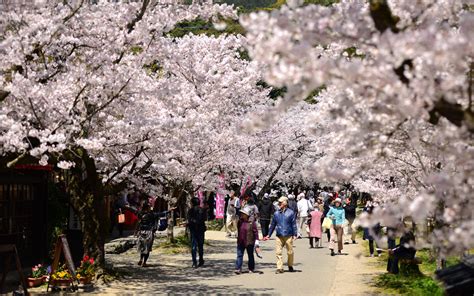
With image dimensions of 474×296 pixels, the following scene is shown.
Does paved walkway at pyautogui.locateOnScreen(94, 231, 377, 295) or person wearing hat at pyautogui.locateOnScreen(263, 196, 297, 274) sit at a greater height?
person wearing hat at pyautogui.locateOnScreen(263, 196, 297, 274)

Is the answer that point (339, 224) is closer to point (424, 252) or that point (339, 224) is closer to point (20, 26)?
point (424, 252)

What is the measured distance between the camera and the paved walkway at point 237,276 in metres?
12.9

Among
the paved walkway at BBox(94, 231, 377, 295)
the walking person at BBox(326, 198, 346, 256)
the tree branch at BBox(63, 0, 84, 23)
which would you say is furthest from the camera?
the walking person at BBox(326, 198, 346, 256)

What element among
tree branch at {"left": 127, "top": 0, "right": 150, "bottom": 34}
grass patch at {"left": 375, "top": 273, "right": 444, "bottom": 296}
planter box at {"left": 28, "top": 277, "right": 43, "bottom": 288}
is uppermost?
Result: tree branch at {"left": 127, "top": 0, "right": 150, "bottom": 34}

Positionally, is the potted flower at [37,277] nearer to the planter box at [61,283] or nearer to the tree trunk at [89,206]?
the planter box at [61,283]

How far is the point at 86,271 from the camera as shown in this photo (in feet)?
43.8

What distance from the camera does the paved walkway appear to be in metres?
12.9

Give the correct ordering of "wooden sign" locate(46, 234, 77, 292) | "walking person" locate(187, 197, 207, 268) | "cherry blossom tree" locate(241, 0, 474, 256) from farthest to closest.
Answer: "walking person" locate(187, 197, 207, 268) < "wooden sign" locate(46, 234, 77, 292) < "cherry blossom tree" locate(241, 0, 474, 256)

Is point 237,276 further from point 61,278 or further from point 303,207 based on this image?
point 303,207

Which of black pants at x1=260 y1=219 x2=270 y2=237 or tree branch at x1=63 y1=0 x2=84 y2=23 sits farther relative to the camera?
black pants at x1=260 y1=219 x2=270 y2=237

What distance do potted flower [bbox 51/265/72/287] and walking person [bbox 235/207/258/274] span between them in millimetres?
4267

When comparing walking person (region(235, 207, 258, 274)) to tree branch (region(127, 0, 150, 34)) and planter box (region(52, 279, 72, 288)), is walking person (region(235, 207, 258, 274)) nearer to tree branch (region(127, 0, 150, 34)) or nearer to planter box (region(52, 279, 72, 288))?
planter box (region(52, 279, 72, 288))

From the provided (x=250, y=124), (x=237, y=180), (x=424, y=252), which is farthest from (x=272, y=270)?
(x=237, y=180)

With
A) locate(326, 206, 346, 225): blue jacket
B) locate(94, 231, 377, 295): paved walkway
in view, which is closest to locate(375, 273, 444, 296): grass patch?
locate(94, 231, 377, 295): paved walkway
